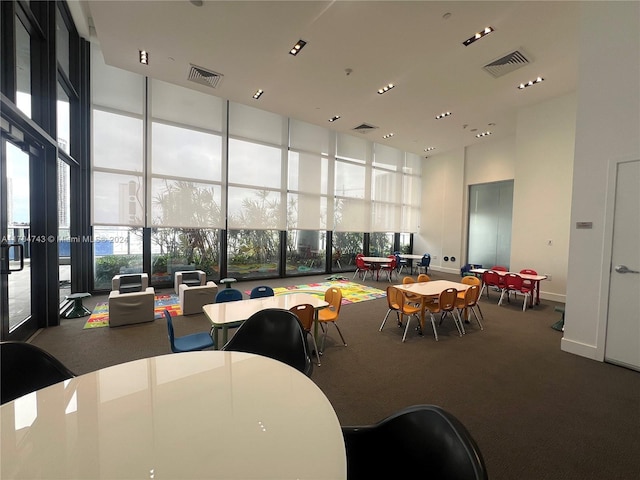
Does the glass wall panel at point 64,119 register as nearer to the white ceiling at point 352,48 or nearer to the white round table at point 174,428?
the white ceiling at point 352,48

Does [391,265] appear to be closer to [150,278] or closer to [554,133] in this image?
[554,133]

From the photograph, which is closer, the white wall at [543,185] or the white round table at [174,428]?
the white round table at [174,428]

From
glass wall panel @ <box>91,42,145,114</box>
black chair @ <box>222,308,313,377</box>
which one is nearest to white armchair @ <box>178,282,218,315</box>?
black chair @ <box>222,308,313,377</box>

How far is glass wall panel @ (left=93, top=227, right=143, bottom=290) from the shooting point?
623cm

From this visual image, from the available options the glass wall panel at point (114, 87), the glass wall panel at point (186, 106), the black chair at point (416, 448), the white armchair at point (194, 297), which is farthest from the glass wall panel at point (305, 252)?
the black chair at point (416, 448)

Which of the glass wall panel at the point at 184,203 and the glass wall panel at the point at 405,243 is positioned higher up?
the glass wall panel at the point at 184,203

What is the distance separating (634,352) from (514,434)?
2497 millimetres

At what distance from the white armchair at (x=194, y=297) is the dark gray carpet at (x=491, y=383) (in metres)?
0.31

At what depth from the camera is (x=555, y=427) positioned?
7.64 ft

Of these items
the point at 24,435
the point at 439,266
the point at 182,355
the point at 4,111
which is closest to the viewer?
the point at 24,435

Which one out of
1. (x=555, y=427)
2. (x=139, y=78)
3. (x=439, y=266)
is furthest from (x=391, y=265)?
(x=139, y=78)

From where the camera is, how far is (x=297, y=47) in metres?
4.75

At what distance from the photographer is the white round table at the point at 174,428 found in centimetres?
82

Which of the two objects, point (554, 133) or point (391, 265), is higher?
point (554, 133)
